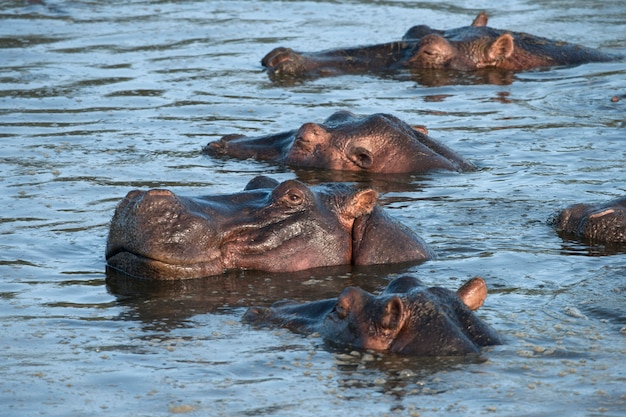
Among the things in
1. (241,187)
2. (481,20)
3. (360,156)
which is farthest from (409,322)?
(481,20)

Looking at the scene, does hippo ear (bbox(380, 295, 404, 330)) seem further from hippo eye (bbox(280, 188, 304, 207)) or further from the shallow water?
hippo eye (bbox(280, 188, 304, 207))

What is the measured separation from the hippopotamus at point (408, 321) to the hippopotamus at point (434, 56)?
365 inches

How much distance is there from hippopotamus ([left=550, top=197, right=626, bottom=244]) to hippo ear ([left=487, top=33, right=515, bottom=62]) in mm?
6756

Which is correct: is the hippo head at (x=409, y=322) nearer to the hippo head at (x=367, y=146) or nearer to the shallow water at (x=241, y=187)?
the shallow water at (x=241, y=187)

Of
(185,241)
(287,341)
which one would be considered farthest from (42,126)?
(287,341)

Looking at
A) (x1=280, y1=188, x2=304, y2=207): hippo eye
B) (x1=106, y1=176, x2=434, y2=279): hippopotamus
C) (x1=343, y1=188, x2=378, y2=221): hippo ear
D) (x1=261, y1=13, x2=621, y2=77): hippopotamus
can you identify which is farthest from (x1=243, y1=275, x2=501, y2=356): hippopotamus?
(x1=261, y1=13, x2=621, y2=77): hippopotamus

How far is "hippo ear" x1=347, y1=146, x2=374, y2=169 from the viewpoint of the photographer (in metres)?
10.8

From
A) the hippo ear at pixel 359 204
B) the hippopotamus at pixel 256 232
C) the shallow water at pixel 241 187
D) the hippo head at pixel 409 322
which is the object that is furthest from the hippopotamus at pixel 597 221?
the hippo head at pixel 409 322

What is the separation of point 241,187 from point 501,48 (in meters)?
6.24

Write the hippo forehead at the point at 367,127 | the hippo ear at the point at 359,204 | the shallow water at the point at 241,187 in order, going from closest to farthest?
the shallow water at the point at 241,187, the hippo ear at the point at 359,204, the hippo forehead at the point at 367,127

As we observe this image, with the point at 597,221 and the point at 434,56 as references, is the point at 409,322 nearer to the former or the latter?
the point at 597,221

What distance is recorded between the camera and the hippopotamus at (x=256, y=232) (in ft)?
24.1

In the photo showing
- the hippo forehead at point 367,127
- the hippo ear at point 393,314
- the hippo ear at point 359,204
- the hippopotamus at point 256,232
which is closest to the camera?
the hippo ear at point 393,314

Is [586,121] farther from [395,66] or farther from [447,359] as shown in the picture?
[447,359]
